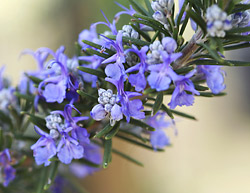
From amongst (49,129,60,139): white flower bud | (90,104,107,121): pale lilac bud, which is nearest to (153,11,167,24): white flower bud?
(90,104,107,121): pale lilac bud

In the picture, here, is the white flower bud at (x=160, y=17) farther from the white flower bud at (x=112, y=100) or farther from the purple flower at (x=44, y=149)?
the purple flower at (x=44, y=149)

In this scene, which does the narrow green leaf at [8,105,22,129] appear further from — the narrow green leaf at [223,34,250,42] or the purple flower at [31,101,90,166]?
the narrow green leaf at [223,34,250,42]

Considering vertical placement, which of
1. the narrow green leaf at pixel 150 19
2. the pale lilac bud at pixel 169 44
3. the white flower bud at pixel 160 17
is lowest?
the pale lilac bud at pixel 169 44

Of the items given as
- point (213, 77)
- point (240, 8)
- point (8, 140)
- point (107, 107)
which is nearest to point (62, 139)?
point (107, 107)

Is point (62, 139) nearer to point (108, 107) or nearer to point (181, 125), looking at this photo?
point (108, 107)

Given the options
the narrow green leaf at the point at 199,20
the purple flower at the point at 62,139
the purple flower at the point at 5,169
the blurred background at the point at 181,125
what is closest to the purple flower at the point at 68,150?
the purple flower at the point at 62,139
